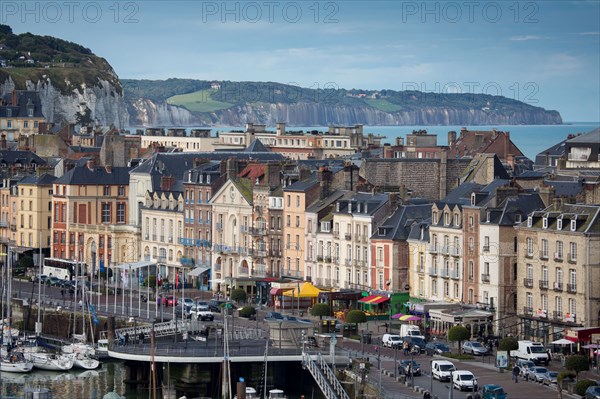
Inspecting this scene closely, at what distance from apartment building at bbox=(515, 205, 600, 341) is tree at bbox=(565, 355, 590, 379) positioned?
7421mm

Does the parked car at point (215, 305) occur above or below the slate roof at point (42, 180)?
below

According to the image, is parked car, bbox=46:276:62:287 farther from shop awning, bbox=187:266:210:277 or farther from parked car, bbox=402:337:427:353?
parked car, bbox=402:337:427:353

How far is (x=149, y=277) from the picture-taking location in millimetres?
114438

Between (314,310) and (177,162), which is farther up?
(177,162)

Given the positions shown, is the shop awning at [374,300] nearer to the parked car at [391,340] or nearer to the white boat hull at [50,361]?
the parked car at [391,340]

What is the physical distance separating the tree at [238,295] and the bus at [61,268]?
1885 cm

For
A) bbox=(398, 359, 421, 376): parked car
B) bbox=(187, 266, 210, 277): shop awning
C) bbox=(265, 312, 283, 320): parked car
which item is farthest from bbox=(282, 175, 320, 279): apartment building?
bbox=(398, 359, 421, 376): parked car

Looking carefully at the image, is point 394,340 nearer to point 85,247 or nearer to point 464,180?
point 464,180

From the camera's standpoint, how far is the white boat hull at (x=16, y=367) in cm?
9238

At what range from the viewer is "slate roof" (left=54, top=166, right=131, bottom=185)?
127062 millimetres

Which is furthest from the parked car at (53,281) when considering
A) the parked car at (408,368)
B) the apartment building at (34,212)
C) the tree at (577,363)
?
the tree at (577,363)

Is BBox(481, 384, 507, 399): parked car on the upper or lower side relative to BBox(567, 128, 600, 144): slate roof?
→ lower

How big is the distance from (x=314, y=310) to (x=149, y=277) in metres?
20.3

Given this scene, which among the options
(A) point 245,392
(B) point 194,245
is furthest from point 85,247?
(A) point 245,392
